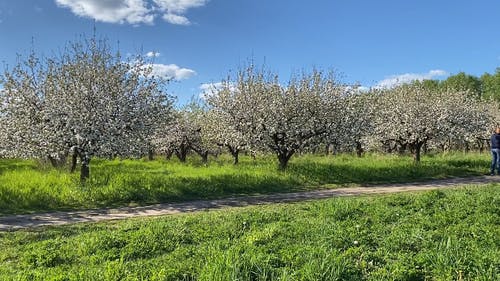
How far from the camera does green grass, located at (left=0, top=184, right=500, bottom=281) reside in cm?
573

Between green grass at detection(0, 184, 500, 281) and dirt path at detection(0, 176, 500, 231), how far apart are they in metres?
1.41

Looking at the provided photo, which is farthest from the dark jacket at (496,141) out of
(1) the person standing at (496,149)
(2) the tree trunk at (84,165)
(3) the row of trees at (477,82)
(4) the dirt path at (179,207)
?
(3) the row of trees at (477,82)

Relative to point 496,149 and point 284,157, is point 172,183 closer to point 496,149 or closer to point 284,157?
point 284,157

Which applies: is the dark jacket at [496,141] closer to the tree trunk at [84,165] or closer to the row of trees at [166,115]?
the row of trees at [166,115]

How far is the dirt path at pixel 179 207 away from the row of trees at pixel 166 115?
4362 millimetres

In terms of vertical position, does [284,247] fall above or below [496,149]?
below

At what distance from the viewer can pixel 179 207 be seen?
527 inches

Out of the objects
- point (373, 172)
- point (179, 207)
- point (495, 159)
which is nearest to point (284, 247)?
point (179, 207)

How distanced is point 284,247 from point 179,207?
7093 mm

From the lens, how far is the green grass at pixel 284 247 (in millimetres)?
5730

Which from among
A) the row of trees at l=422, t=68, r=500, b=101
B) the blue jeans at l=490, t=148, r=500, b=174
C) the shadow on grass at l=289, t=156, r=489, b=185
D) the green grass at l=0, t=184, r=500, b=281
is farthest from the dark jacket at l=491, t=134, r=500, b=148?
the row of trees at l=422, t=68, r=500, b=101

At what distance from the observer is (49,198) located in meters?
13.8

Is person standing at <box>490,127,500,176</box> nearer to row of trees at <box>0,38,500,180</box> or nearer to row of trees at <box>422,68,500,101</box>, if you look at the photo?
row of trees at <box>0,38,500,180</box>

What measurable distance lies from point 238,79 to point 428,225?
16634 mm
